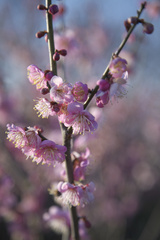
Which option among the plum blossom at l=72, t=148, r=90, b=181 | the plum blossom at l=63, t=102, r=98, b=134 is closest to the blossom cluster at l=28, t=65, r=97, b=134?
the plum blossom at l=63, t=102, r=98, b=134

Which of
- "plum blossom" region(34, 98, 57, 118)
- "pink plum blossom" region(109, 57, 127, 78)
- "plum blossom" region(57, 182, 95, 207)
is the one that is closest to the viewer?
"pink plum blossom" region(109, 57, 127, 78)

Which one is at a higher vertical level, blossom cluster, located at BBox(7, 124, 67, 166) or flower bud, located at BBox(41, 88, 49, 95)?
flower bud, located at BBox(41, 88, 49, 95)

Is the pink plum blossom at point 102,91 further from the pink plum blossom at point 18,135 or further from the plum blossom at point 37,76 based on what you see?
the pink plum blossom at point 18,135

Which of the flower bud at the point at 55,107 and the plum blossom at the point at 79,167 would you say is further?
the plum blossom at the point at 79,167

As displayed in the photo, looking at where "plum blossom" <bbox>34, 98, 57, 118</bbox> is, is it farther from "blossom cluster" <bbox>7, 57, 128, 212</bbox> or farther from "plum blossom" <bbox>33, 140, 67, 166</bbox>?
"plum blossom" <bbox>33, 140, 67, 166</bbox>

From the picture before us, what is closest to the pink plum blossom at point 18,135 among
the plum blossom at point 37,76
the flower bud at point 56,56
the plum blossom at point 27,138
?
the plum blossom at point 27,138

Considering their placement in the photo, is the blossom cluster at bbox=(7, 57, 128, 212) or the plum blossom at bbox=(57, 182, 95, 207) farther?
the plum blossom at bbox=(57, 182, 95, 207)
